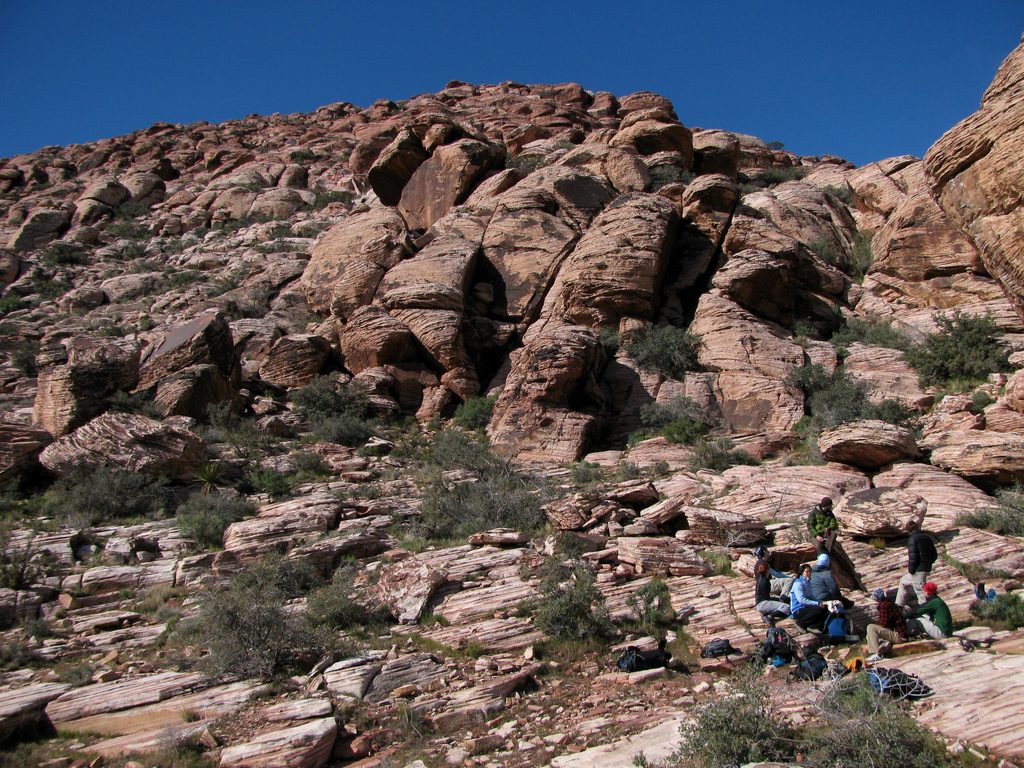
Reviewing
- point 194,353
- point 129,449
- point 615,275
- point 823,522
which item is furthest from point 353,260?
point 823,522

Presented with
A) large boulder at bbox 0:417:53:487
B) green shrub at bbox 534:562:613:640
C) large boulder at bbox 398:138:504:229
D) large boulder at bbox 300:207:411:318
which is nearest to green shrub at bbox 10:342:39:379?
large boulder at bbox 0:417:53:487

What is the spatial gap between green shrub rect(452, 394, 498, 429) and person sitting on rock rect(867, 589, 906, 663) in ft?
38.1

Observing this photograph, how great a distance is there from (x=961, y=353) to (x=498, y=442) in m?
12.0

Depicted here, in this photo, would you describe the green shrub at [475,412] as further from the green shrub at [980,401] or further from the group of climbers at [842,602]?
the green shrub at [980,401]

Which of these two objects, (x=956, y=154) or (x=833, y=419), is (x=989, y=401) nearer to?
(x=833, y=419)

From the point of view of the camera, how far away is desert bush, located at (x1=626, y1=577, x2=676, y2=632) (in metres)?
8.16

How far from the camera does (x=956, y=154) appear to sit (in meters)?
13.1

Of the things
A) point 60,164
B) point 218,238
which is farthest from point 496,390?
point 60,164

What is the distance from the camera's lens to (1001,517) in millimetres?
9414

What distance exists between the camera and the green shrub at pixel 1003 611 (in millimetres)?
7063

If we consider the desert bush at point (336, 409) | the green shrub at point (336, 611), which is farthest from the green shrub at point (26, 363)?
the green shrub at point (336, 611)

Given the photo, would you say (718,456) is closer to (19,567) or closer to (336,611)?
(336,611)

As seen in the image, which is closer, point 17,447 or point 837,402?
point 17,447

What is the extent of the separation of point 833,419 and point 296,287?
1980 centimetres
